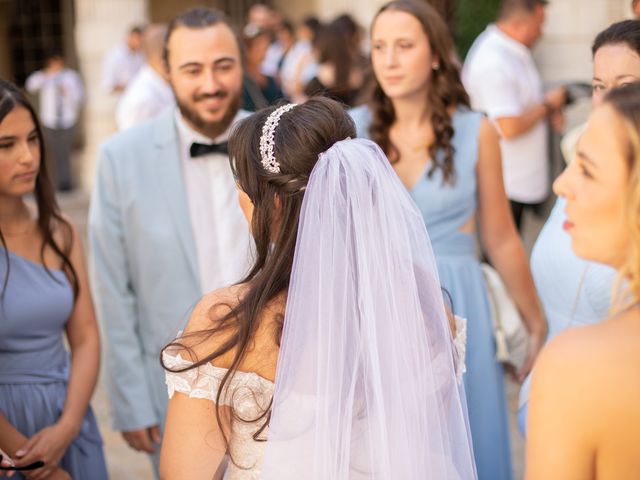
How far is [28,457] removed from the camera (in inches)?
114

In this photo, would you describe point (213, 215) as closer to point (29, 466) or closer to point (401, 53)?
point (401, 53)

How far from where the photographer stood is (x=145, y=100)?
6891 millimetres

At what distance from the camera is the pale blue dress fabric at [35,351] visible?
293 centimetres

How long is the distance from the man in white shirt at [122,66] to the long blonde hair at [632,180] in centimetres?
1211

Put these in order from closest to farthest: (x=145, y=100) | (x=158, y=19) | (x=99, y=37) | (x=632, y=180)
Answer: (x=632, y=180) < (x=145, y=100) < (x=99, y=37) < (x=158, y=19)

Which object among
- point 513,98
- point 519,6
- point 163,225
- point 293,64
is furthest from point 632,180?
point 293,64

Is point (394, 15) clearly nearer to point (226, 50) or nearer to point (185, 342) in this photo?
point (226, 50)

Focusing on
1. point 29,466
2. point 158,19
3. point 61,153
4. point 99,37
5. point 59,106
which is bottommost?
point 61,153

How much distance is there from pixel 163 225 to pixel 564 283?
1500 mm

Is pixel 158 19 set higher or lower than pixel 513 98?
higher

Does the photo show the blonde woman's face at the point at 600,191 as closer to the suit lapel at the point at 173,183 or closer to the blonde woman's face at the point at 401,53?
the blonde woman's face at the point at 401,53

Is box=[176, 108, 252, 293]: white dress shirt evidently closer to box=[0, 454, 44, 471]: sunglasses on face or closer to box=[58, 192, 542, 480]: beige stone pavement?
box=[0, 454, 44, 471]: sunglasses on face

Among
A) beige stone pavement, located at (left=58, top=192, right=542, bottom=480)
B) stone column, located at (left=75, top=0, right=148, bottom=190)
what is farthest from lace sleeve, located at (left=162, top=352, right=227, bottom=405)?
stone column, located at (left=75, top=0, right=148, bottom=190)

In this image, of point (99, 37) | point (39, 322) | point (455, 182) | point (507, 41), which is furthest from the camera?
point (99, 37)
